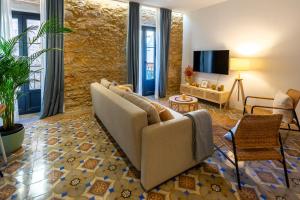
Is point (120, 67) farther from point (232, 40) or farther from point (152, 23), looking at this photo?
point (232, 40)

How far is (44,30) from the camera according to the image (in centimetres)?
258

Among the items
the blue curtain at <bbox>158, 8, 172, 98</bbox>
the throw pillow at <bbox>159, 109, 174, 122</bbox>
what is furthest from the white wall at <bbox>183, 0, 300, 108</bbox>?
the throw pillow at <bbox>159, 109, 174, 122</bbox>

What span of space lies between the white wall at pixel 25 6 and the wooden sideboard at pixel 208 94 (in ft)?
13.9

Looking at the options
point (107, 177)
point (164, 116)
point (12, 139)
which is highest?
point (164, 116)

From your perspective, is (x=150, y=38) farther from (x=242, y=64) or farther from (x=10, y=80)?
(x=10, y=80)

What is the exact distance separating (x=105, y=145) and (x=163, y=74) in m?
3.54

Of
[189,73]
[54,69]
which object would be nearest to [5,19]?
[54,69]

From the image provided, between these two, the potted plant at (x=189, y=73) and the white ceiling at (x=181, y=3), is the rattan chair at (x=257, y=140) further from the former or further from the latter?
the white ceiling at (x=181, y=3)

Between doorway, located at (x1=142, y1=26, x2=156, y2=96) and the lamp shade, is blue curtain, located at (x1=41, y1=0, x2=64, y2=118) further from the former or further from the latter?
the lamp shade

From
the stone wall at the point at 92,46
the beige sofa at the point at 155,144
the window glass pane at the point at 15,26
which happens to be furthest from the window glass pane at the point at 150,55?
the beige sofa at the point at 155,144

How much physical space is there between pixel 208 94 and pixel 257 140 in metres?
3.12

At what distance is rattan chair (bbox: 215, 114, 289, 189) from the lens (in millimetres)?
1855

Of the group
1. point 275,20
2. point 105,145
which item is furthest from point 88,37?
point 275,20

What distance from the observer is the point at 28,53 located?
4.00 metres
